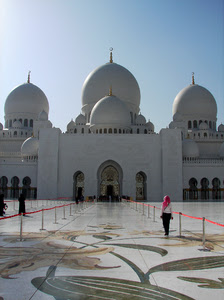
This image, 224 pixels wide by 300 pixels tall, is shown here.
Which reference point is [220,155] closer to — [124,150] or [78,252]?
[124,150]

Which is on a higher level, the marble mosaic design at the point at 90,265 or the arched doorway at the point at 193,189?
the arched doorway at the point at 193,189

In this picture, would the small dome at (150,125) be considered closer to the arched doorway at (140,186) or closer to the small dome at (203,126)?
the small dome at (203,126)

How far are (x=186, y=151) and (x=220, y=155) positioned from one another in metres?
4.04

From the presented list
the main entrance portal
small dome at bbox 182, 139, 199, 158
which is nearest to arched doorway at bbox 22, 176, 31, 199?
the main entrance portal

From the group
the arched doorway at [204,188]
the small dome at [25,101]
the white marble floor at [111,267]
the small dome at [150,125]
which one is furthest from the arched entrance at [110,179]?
the white marble floor at [111,267]

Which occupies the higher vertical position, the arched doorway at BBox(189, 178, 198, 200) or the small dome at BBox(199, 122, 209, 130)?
the small dome at BBox(199, 122, 209, 130)

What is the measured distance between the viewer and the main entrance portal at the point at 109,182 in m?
30.3

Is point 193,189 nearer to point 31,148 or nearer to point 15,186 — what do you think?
point 31,148

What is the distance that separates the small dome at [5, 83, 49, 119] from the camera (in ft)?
125

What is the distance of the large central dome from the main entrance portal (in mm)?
7179

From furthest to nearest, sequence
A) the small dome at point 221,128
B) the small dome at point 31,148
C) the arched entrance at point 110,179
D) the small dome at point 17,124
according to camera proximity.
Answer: the small dome at point 221,128
the small dome at point 17,124
the small dome at point 31,148
the arched entrance at point 110,179

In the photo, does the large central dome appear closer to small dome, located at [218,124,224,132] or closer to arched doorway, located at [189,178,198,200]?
small dome, located at [218,124,224,132]

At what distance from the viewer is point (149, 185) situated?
94.0 ft

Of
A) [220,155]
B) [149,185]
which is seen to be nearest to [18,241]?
[149,185]
